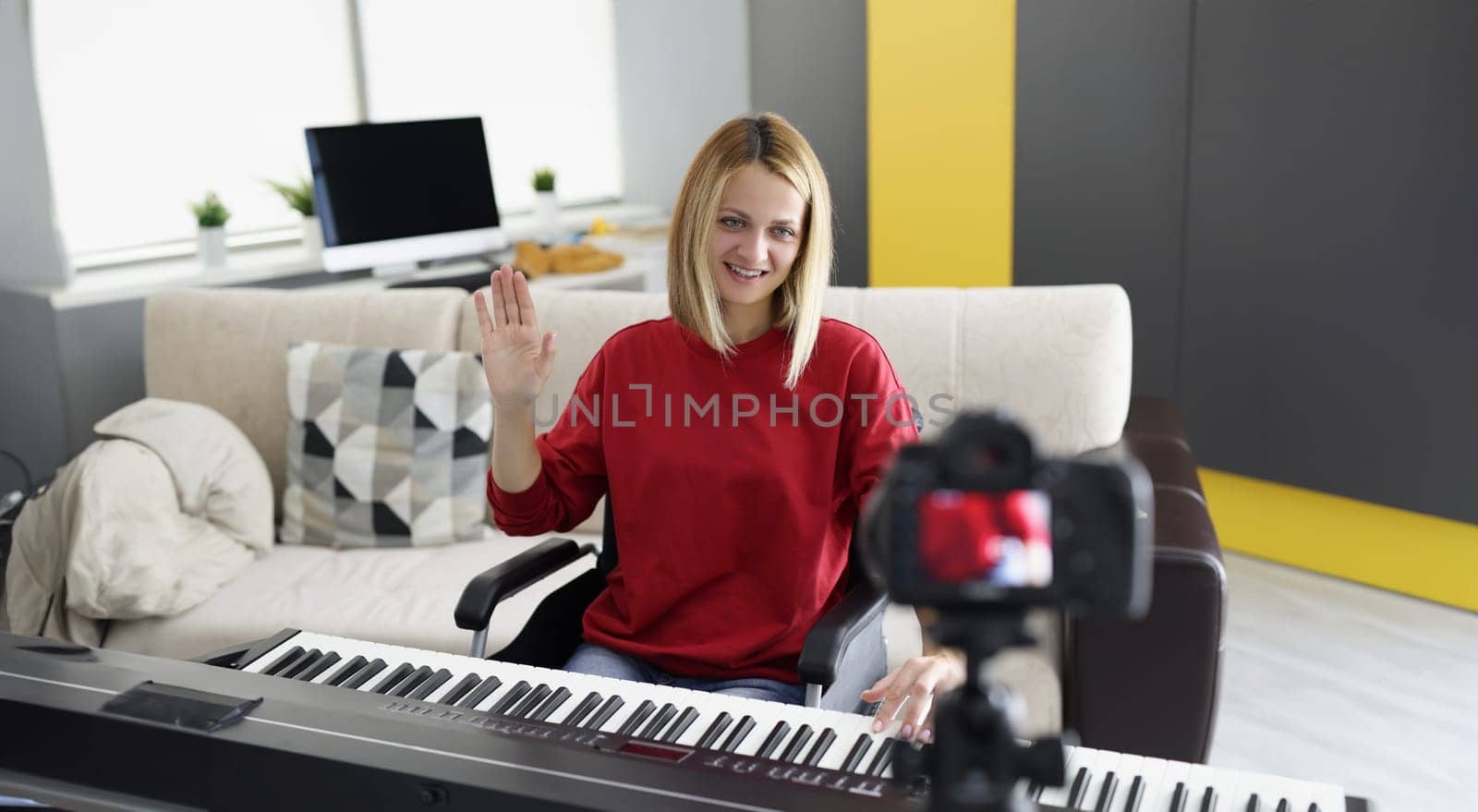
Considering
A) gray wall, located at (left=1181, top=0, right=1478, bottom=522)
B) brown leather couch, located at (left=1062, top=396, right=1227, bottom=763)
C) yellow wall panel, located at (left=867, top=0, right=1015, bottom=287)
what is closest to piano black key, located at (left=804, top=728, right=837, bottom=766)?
brown leather couch, located at (left=1062, top=396, right=1227, bottom=763)

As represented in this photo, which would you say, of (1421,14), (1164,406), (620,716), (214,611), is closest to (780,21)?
(1421,14)

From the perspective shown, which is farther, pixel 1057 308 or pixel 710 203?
pixel 1057 308

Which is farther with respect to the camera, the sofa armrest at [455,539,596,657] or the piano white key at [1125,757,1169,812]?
the sofa armrest at [455,539,596,657]

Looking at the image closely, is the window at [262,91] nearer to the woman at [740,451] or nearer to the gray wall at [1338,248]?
the gray wall at [1338,248]

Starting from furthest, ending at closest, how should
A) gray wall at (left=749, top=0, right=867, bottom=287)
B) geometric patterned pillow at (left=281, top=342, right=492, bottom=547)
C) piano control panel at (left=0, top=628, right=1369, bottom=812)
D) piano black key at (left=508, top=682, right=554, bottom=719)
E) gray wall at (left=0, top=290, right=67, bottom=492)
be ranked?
gray wall at (left=749, top=0, right=867, bottom=287)
gray wall at (left=0, top=290, right=67, bottom=492)
geometric patterned pillow at (left=281, top=342, right=492, bottom=547)
piano black key at (left=508, top=682, right=554, bottom=719)
piano control panel at (left=0, top=628, right=1369, bottom=812)

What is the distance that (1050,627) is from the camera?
90.0 inches

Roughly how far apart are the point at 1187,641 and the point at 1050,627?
0.32 meters

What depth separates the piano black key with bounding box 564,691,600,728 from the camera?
1.32 meters

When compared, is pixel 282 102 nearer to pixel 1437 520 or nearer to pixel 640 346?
pixel 640 346

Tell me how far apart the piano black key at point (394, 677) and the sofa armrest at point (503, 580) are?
34 centimetres

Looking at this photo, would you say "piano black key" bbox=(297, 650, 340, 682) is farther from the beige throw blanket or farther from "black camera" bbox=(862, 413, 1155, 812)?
the beige throw blanket

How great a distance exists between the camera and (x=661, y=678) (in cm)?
179

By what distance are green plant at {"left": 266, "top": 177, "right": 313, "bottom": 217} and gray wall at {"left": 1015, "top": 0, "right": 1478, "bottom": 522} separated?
8.13ft

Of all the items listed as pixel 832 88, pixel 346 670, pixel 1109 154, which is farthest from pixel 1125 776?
pixel 832 88
